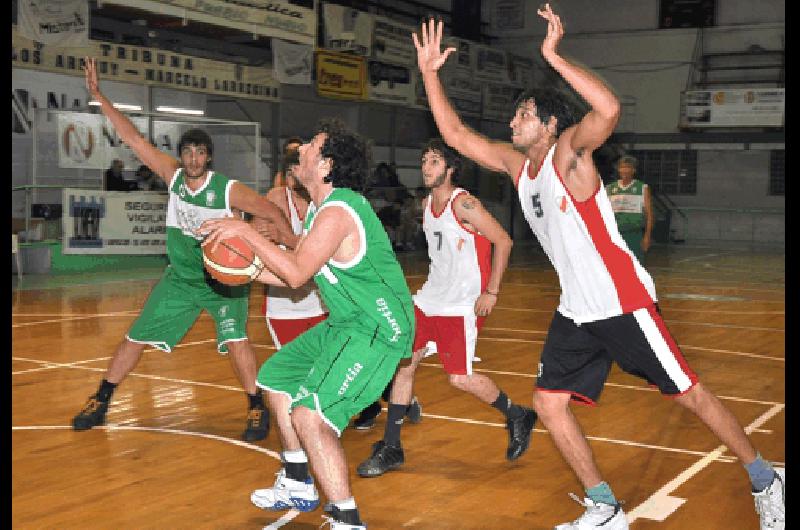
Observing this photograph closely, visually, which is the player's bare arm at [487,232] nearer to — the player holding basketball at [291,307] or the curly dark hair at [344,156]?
the player holding basketball at [291,307]

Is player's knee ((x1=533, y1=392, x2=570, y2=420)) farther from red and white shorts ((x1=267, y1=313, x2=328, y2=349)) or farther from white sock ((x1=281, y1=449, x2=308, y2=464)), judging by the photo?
red and white shorts ((x1=267, y1=313, x2=328, y2=349))

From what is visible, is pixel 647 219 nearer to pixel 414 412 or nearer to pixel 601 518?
pixel 414 412

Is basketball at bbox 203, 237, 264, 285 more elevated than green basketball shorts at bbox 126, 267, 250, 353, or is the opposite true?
basketball at bbox 203, 237, 264, 285

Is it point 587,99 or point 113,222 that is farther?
point 113,222

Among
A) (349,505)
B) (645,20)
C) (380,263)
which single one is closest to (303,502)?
(349,505)

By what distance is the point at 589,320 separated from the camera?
4324 millimetres

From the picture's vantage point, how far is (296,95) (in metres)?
23.9

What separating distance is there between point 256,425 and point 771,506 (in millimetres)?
3073

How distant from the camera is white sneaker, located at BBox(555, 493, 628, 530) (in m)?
4.27

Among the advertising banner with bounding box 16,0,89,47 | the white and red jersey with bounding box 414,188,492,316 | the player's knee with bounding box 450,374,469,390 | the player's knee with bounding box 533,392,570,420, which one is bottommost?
the player's knee with bounding box 450,374,469,390

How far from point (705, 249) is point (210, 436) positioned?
2276 cm

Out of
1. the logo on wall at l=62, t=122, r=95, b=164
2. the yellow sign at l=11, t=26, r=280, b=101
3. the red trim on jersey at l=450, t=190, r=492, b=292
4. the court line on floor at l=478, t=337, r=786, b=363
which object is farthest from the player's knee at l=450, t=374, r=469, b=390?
the logo on wall at l=62, t=122, r=95, b=164

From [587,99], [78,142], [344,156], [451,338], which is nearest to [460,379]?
[451,338]

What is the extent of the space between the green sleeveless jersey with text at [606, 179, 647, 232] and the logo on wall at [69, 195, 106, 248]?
9.39 metres
